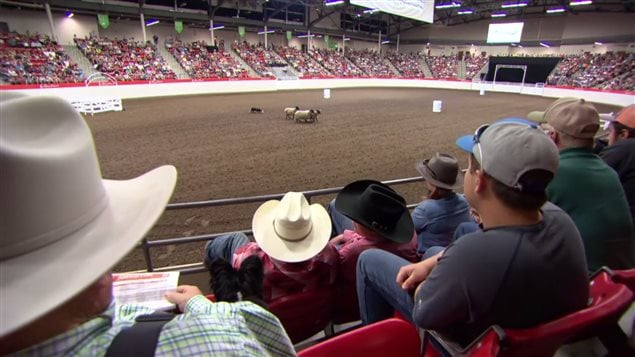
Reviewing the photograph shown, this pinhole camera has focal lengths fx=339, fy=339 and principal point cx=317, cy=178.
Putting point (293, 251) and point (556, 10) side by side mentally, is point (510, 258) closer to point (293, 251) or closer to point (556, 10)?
point (293, 251)

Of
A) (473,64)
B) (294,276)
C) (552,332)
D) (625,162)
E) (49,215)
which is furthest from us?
(473,64)

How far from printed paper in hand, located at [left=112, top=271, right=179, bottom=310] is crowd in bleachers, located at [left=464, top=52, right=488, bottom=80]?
45618 millimetres

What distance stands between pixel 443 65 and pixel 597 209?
156ft

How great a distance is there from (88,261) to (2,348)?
201 mm

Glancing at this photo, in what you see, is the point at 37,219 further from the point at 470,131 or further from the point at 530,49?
the point at 530,49

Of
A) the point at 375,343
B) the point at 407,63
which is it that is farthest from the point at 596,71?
the point at 375,343

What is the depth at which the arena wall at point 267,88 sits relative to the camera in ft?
56.9

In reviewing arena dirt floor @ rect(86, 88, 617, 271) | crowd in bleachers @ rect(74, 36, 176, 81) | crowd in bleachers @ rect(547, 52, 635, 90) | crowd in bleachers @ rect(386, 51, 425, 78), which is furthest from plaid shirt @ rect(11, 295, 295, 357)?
crowd in bleachers @ rect(386, 51, 425, 78)

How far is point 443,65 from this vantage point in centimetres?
4475

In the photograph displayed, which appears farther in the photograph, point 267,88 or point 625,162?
point 267,88

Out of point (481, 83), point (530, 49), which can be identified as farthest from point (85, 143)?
point (530, 49)

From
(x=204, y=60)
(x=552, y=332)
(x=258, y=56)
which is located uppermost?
(x=258, y=56)

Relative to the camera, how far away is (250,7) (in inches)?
1273

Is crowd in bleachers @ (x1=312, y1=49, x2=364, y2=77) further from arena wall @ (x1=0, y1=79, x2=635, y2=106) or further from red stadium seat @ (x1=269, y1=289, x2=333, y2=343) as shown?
red stadium seat @ (x1=269, y1=289, x2=333, y2=343)
